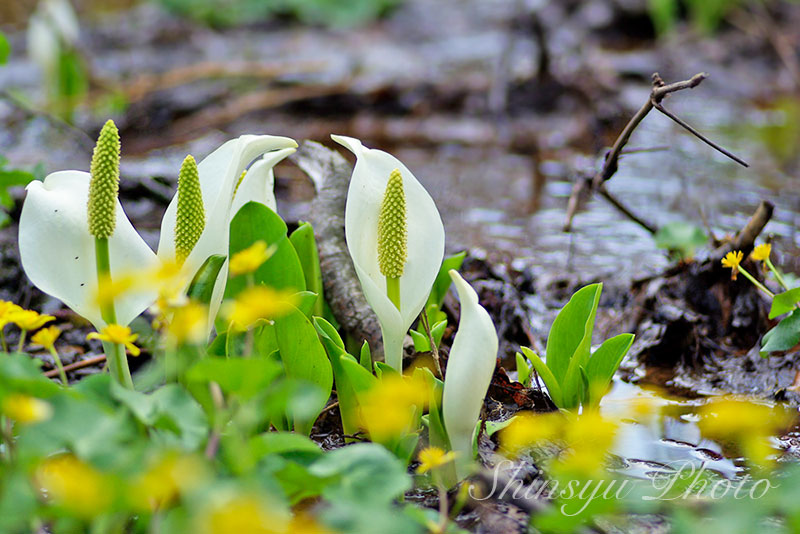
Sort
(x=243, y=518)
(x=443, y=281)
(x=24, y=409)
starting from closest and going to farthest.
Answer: (x=243, y=518) → (x=24, y=409) → (x=443, y=281)

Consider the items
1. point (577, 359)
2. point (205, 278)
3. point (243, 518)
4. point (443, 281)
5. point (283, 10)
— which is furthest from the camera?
point (283, 10)

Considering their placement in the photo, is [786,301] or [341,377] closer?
[341,377]

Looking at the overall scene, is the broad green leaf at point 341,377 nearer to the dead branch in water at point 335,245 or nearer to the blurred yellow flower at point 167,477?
the dead branch in water at point 335,245

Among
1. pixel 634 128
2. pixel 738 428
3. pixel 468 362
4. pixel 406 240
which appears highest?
pixel 634 128

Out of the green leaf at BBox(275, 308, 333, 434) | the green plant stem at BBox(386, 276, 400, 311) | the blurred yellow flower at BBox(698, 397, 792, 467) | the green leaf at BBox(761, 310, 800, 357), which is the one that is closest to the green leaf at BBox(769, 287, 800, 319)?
the green leaf at BBox(761, 310, 800, 357)

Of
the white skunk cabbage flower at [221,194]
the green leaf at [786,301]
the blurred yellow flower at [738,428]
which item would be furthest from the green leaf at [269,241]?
the green leaf at [786,301]

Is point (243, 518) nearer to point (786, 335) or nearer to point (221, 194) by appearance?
point (221, 194)

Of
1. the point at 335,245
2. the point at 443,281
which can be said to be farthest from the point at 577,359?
the point at 335,245

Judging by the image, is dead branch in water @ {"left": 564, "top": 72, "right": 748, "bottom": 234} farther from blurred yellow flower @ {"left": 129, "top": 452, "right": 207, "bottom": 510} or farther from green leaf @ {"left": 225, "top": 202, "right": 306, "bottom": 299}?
blurred yellow flower @ {"left": 129, "top": 452, "right": 207, "bottom": 510}
